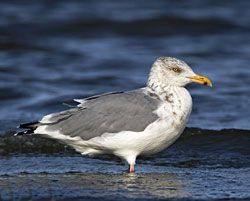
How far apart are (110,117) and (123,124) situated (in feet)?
0.51

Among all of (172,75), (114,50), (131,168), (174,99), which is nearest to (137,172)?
(131,168)

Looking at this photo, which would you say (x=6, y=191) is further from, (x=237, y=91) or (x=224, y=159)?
(x=237, y=91)

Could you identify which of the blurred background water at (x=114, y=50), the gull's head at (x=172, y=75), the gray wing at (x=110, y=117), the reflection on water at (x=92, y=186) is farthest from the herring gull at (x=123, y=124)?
the blurred background water at (x=114, y=50)

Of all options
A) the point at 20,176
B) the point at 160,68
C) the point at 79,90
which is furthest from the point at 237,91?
the point at 20,176

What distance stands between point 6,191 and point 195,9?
14653 millimetres

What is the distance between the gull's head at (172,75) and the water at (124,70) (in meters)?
0.92

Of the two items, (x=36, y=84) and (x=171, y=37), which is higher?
(x=171, y=37)

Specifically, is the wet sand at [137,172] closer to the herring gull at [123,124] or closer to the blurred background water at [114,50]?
the herring gull at [123,124]

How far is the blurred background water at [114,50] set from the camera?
510 inches

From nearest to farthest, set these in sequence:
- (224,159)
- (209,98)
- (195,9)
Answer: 1. (224,159)
2. (209,98)
3. (195,9)

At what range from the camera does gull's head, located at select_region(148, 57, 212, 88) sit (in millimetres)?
8406

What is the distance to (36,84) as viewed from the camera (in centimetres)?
1435

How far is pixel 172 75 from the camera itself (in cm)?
844

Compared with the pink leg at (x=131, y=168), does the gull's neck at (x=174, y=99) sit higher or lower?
higher
